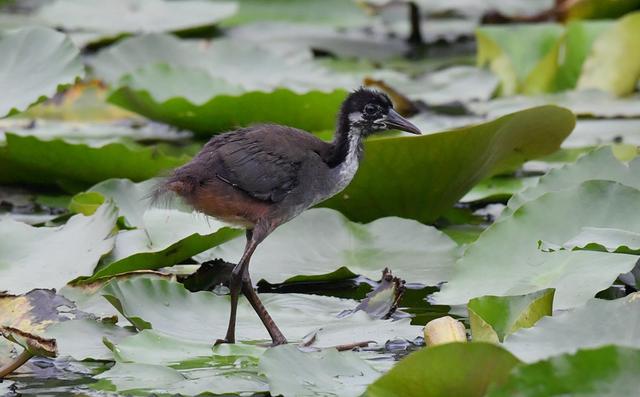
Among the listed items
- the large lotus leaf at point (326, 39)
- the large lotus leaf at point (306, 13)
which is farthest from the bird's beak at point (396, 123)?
the large lotus leaf at point (306, 13)

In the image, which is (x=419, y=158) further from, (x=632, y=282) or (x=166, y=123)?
(x=166, y=123)

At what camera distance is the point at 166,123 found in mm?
5770

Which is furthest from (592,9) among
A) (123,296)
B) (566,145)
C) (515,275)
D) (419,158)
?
(123,296)

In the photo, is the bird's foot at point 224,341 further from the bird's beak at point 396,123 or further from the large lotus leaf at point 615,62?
the large lotus leaf at point 615,62

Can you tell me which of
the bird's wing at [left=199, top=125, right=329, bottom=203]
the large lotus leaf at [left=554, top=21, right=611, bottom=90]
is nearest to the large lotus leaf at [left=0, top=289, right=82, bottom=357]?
the bird's wing at [left=199, top=125, right=329, bottom=203]

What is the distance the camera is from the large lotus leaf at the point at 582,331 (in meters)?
2.74

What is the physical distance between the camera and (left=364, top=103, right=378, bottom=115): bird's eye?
3984 millimetres

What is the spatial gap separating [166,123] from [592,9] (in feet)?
11.2

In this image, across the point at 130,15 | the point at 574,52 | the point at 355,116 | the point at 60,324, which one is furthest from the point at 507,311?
the point at 130,15

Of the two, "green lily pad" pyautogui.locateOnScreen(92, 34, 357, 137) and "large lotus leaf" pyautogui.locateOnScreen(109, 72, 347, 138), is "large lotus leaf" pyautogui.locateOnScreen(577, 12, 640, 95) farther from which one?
"large lotus leaf" pyautogui.locateOnScreen(109, 72, 347, 138)

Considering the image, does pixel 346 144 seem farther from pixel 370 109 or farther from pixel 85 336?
pixel 85 336

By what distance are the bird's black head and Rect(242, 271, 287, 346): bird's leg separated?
65 centimetres

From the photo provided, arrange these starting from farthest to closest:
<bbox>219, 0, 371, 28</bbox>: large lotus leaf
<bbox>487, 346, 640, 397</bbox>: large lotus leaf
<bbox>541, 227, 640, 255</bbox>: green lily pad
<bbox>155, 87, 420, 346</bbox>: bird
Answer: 1. <bbox>219, 0, 371, 28</bbox>: large lotus leaf
2. <bbox>155, 87, 420, 346</bbox>: bird
3. <bbox>541, 227, 640, 255</bbox>: green lily pad
4. <bbox>487, 346, 640, 397</bbox>: large lotus leaf

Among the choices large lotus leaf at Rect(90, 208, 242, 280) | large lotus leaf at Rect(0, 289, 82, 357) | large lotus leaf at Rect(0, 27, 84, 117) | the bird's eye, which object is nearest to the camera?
large lotus leaf at Rect(0, 289, 82, 357)
